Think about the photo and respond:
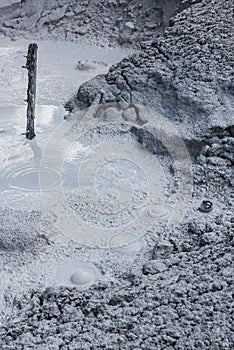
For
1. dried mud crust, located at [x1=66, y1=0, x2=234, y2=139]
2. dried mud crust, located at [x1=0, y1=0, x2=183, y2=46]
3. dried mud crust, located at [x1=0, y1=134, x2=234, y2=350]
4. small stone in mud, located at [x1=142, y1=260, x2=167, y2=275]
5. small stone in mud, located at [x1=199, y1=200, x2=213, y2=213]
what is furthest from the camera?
dried mud crust, located at [x1=0, y1=0, x2=183, y2=46]

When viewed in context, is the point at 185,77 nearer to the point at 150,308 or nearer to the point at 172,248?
Result: the point at 172,248

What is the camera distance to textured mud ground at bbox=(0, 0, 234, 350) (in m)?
2.91

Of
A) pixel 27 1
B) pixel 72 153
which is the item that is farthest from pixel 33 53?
pixel 27 1

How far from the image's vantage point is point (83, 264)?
13.1 feet

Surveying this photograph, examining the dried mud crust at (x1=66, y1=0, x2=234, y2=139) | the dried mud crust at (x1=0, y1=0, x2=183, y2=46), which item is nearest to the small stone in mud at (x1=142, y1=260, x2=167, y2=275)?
the dried mud crust at (x1=66, y1=0, x2=234, y2=139)

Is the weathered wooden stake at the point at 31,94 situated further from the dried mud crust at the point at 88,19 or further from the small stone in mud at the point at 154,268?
the dried mud crust at the point at 88,19

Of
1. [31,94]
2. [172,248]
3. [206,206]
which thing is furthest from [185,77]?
[172,248]

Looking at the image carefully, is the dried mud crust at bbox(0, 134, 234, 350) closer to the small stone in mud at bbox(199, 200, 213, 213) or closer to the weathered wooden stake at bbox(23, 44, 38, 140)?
the small stone in mud at bbox(199, 200, 213, 213)

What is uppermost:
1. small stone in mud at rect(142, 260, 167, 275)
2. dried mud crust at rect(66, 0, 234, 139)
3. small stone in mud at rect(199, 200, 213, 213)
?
dried mud crust at rect(66, 0, 234, 139)

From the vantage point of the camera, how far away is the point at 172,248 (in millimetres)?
3793

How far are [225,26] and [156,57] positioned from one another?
2.43 ft

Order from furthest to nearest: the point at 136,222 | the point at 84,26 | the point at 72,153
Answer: the point at 84,26, the point at 72,153, the point at 136,222

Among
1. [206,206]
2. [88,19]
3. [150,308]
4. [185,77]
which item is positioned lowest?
[206,206]

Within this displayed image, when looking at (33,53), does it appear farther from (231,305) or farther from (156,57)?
(231,305)
